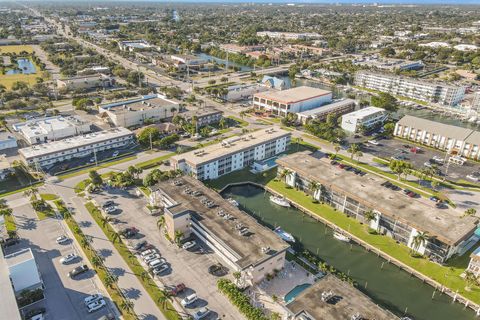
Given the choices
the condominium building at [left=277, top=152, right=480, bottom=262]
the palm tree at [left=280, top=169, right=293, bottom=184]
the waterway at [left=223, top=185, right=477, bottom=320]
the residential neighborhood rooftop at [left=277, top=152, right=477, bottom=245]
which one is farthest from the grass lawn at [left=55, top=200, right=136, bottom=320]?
the residential neighborhood rooftop at [left=277, top=152, right=477, bottom=245]

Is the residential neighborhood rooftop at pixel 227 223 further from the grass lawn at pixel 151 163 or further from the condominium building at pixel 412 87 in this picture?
the condominium building at pixel 412 87

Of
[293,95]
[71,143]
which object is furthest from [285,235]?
[293,95]

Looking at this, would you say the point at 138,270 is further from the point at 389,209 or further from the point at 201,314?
the point at 389,209

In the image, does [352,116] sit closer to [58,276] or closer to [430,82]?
[430,82]

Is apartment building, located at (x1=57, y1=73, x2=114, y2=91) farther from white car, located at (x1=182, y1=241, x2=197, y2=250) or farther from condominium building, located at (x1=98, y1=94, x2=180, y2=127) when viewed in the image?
white car, located at (x1=182, y1=241, x2=197, y2=250)

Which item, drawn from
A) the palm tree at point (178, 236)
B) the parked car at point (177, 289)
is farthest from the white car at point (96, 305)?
the palm tree at point (178, 236)
